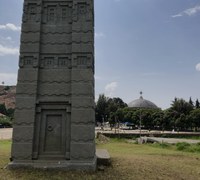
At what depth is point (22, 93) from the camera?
10.8 m

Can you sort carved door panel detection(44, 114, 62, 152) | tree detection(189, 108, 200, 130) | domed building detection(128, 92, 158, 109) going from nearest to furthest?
1. carved door panel detection(44, 114, 62, 152)
2. tree detection(189, 108, 200, 130)
3. domed building detection(128, 92, 158, 109)

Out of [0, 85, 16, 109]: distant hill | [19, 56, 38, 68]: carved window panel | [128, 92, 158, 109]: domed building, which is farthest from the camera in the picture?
[0, 85, 16, 109]: distant hill

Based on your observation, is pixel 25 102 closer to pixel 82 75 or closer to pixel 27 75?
pixel 27 75

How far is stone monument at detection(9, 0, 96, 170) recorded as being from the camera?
34.3ft

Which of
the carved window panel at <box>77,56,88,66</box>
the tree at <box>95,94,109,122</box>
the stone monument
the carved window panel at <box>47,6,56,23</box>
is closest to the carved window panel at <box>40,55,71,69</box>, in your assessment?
the stone monument

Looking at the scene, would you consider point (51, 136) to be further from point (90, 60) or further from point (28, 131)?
point (90, 60)

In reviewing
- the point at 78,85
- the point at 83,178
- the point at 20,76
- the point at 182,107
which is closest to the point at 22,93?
the point at 20,76

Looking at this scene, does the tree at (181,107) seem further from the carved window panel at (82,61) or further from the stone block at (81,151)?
the stone block at (81,151)

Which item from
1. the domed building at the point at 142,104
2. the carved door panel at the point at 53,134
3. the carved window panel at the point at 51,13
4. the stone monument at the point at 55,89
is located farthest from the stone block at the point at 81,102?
the domed building at the point at 142,104

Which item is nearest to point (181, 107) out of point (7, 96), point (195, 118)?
point (195, 118)

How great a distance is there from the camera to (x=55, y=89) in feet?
35.7

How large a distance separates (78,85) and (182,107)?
70.9 metres

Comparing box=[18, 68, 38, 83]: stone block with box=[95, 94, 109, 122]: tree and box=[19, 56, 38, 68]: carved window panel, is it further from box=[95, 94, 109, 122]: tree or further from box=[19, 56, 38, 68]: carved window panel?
box=[95, 94, 109, 122]: tree

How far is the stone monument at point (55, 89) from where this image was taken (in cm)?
1047
